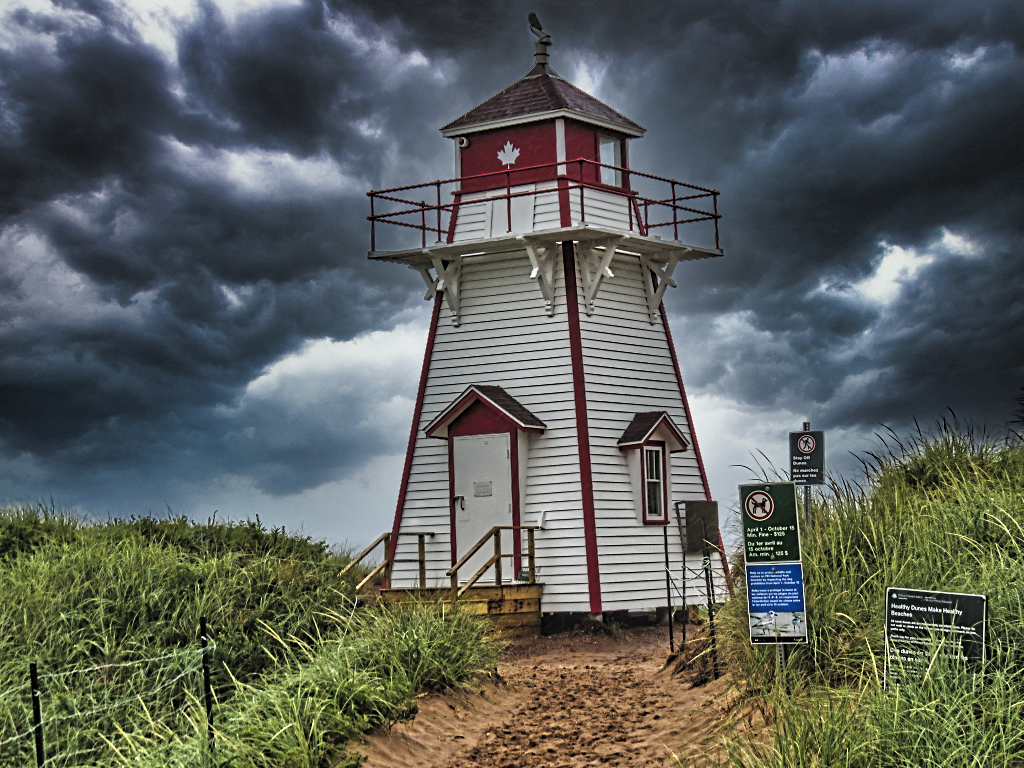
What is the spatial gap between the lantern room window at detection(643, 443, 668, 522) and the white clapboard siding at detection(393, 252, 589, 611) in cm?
151

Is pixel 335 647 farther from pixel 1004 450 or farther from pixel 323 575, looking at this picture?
pixel 1004 450

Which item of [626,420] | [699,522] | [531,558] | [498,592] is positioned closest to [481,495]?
[531,558]

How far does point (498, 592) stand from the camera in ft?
53.1

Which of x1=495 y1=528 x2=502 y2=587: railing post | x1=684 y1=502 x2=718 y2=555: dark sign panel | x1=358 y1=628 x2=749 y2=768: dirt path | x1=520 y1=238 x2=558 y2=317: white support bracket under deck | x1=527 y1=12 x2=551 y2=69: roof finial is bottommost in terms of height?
x1=358 y1=628 x2=749 y2=768: dirt path

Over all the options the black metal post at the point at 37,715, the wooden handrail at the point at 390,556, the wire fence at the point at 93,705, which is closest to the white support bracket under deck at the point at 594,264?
the wooden handrail at the point at 390,556

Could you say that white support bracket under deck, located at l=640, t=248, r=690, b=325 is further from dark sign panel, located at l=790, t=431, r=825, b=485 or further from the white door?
dark sign panel, located at l=790, t=431, r=825, b=485

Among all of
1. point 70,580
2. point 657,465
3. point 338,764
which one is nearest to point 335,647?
point 338,764

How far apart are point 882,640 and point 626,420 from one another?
33.4ft

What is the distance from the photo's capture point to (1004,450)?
13930 millimetres

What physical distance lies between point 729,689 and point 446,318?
11.3 m

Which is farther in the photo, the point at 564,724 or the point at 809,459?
the point at 809,459

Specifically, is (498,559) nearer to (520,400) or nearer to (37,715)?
(520,400)

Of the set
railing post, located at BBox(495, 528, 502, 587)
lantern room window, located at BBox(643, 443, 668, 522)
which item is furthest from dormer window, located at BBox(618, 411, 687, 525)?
railing post, located at BBox(495, 528, 502, 587)

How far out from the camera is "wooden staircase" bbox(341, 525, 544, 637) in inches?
624
